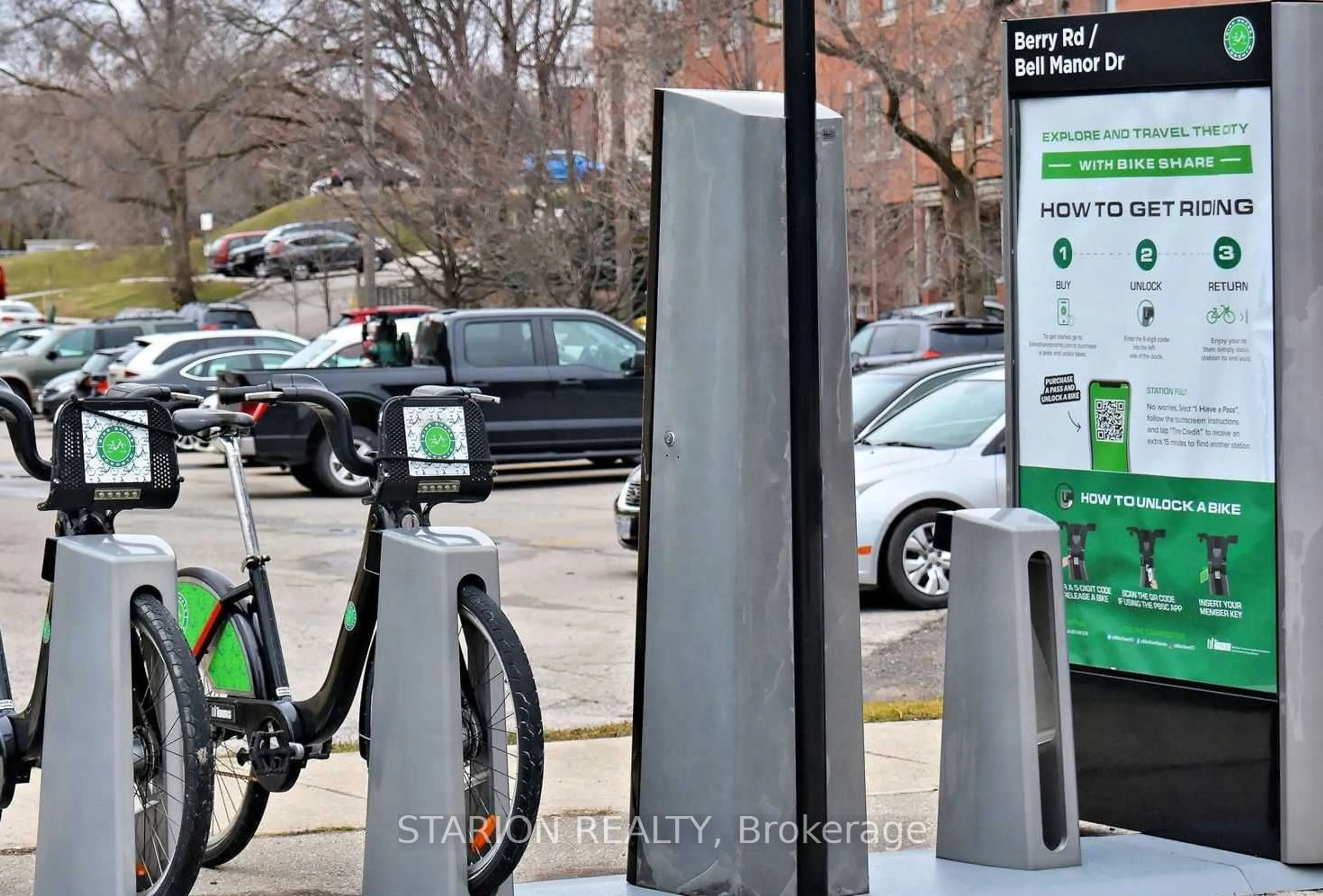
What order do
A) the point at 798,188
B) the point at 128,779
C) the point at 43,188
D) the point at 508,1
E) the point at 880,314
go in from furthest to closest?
the point at 43,188, the point at 880,314, the point at 508,1, the point at 798,188, the point at 128,779

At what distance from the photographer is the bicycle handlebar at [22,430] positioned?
4844 millimetres

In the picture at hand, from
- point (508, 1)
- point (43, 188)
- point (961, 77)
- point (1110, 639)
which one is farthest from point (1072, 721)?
point (43, 188)

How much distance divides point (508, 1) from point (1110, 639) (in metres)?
26.8

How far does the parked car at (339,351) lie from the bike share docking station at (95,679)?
48.1ft

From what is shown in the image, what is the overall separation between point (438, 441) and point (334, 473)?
13.6m

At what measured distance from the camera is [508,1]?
30984mm

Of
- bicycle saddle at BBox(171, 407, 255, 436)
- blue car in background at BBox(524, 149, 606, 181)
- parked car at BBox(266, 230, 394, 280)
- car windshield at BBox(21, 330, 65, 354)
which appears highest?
blue car in background at BBox(524, 149, 606, 181)

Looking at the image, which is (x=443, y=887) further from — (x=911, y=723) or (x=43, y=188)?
(x=43, y=188)

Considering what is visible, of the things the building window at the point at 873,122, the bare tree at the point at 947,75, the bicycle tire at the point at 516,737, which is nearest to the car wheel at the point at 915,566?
the bicycle tire at the point at 516,737

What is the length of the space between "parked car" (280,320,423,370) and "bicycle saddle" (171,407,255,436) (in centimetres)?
1402

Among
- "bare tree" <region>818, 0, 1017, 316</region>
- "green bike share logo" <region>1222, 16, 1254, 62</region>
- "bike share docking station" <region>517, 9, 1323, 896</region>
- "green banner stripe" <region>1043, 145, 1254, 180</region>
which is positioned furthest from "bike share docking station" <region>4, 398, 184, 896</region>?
"bare tree" <region>818, 0, 1017, 316</region>

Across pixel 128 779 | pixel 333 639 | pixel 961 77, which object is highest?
pixel 961 77

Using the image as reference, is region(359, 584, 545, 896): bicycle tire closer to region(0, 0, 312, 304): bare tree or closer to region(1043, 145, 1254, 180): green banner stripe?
region(1043, 145, 1254, 180): green banner stripe

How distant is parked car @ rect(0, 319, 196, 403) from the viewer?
33281mm
